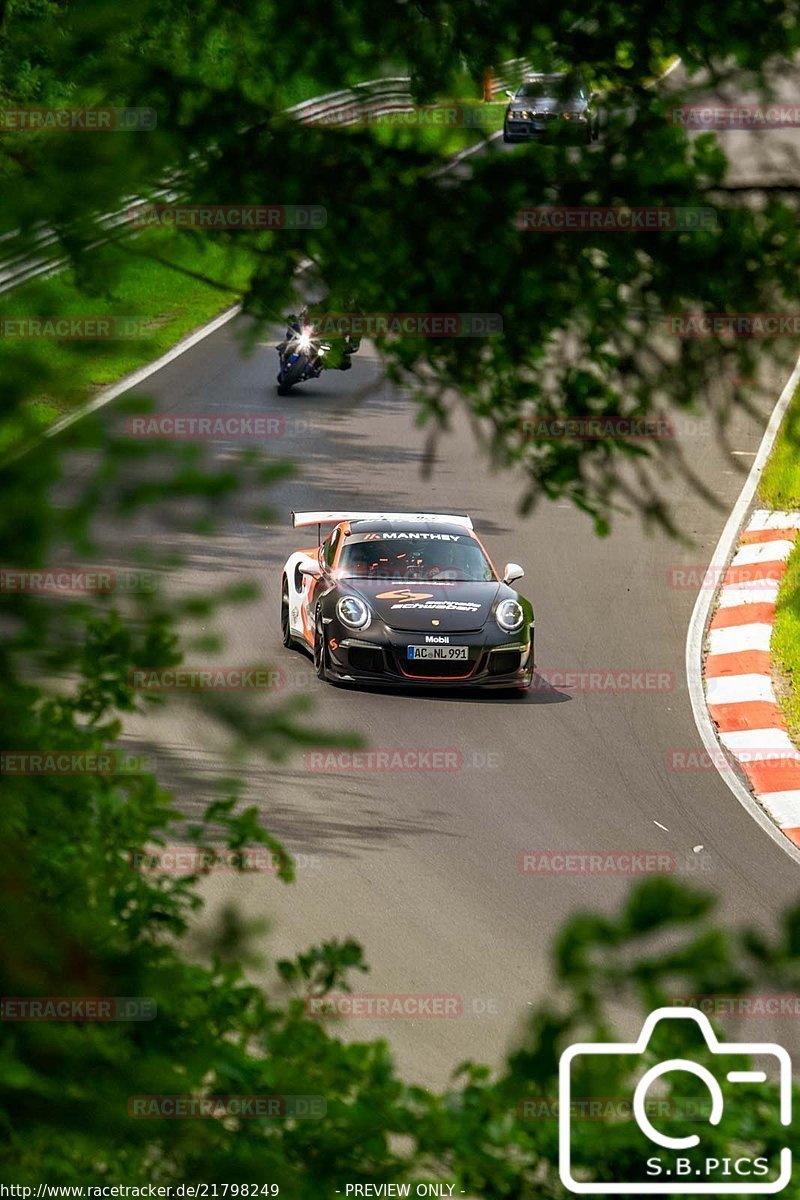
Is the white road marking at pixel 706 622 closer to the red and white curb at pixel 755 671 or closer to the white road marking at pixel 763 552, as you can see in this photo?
the red and white curb at pixel 755 671

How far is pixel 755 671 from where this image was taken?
49.4 feet

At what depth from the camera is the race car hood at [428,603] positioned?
1366cm

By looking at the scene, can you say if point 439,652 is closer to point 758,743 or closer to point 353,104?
point 758,743

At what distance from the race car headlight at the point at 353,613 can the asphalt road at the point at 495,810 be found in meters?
0.66

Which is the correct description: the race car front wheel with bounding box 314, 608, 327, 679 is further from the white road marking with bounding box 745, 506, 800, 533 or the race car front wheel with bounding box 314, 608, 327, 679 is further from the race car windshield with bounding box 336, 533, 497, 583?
the white road marking with bounding box 745, 506, 800, 533

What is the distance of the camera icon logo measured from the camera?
8.36 feet

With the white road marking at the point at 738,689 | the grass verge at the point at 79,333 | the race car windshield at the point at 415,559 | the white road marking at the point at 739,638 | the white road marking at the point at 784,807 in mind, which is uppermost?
the grass verge at the point at 79,333

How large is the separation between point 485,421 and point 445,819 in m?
8.00

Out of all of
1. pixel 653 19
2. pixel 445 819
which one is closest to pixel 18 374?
pixel 653 19

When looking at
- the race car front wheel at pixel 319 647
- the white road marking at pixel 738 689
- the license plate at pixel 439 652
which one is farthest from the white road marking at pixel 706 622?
the race car front wheel at pixel 319 647

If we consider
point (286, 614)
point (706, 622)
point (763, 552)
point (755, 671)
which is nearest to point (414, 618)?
point (286, 614)

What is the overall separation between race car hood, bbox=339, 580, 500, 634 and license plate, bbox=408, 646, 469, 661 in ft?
0.49

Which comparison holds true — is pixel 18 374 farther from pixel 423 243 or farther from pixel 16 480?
pixel 423 243

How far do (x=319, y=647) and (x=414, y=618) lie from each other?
3.13ft
